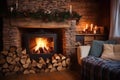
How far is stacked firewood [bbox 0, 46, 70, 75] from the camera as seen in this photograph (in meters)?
3.72

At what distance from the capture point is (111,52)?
123 inches

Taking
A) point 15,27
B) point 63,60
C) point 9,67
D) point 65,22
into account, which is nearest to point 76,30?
point 65,22

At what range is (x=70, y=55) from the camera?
13.5 feet

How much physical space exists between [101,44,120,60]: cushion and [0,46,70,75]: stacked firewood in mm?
1095

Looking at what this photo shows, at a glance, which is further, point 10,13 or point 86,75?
point 10,13

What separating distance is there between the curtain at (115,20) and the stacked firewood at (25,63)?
122cm

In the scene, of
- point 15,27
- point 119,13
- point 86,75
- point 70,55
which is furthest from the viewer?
point 70,55

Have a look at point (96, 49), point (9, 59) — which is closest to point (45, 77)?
point (9, 59)

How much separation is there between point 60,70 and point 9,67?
1184 mm

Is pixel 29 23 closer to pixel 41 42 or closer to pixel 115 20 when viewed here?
pixel 41 42

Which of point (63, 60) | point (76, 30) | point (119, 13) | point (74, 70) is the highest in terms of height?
point (119, 13)

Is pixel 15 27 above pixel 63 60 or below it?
above

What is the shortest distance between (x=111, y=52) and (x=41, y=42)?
1.85 metres

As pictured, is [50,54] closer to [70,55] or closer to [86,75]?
[70,55]
